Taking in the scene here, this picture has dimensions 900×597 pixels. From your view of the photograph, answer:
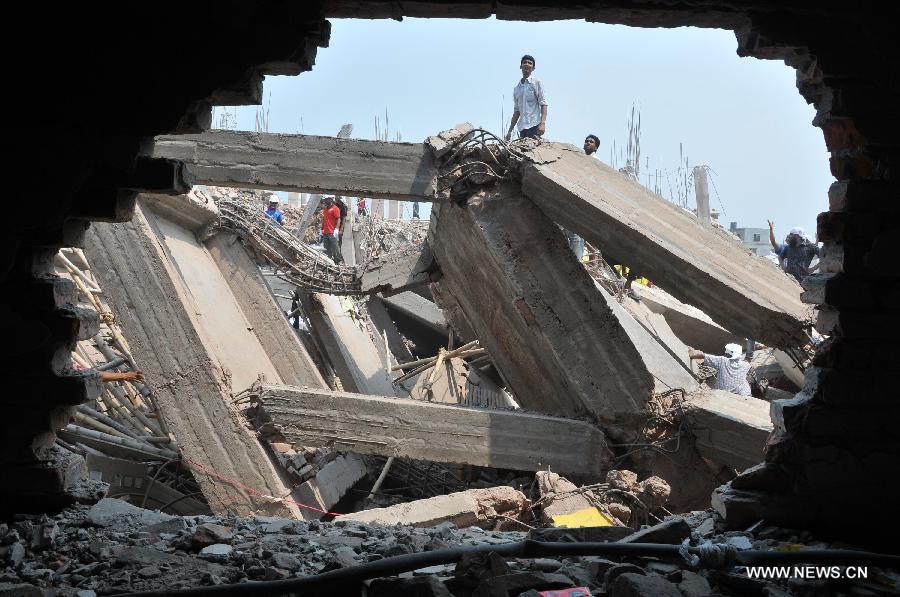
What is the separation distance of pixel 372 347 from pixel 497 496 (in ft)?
14.8

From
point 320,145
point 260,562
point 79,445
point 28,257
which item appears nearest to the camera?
point 260,562

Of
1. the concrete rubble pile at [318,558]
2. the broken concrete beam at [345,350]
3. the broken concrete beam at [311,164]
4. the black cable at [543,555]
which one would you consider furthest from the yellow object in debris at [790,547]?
the broken concrete beam at [345,350]

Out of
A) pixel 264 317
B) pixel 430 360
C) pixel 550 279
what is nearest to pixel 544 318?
pixel 550 279

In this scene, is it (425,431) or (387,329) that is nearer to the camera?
(425,431)

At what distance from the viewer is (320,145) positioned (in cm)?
644

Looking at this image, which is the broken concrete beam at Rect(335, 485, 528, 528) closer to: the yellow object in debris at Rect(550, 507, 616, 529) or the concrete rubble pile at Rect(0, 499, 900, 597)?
the yellow object in debris at Rect(550, 507, 616, 529)

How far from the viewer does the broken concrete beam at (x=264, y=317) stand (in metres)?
8.04

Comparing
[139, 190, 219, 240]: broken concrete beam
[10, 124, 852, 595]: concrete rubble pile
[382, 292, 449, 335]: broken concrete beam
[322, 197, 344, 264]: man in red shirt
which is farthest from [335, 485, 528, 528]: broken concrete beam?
[322, 197, 344, 264]: man in red shirt

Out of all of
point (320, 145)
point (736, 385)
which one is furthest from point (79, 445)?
point (736, 385)

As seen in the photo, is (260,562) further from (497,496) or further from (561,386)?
(561,386)

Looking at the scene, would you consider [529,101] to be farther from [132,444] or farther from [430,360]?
[132,444]

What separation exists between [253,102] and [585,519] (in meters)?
3.20

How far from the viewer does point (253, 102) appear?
3613 millimetres

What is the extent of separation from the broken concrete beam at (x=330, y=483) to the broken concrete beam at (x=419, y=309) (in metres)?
3.57
